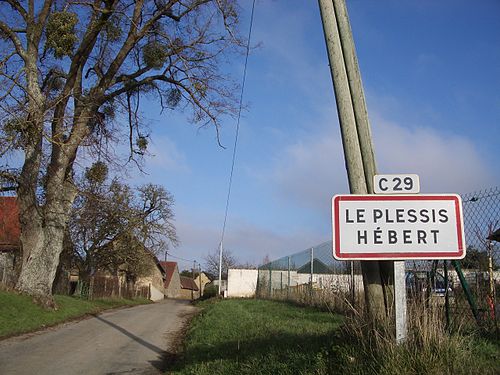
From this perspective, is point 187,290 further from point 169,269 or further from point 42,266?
point 42,266

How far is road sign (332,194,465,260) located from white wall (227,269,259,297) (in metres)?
Answer: 37.9

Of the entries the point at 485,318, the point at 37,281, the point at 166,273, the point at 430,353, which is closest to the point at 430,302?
the point at 430,353

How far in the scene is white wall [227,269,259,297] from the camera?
1674 inches

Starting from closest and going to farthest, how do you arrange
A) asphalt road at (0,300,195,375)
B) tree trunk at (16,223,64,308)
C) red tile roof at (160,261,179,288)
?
asphalt road at (0,300,195,375)
tree trunk at (16,223,64,308)
red tile roof at (160,261,179,288)

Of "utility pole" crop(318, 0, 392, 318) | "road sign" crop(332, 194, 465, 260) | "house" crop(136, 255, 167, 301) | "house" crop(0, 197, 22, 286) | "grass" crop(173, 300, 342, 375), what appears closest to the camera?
"road sign" crop(332, 194, 465, 260)

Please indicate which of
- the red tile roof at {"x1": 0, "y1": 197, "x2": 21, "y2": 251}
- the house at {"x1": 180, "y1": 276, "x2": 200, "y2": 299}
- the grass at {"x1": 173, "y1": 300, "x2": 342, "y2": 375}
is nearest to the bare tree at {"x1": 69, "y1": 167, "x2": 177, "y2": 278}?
the red tile roof at {"x1": 0, "y1": 197, "x2": 21, "y2": 251}

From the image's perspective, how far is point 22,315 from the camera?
47.1 ft

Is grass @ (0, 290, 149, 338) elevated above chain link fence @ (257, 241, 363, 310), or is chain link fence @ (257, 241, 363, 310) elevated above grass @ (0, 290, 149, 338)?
chain link fence @ (257, 241, 363, 310)

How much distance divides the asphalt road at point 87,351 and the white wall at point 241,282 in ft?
91.4

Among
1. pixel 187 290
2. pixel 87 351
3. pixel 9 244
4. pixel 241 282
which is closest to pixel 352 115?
pixel 87 351

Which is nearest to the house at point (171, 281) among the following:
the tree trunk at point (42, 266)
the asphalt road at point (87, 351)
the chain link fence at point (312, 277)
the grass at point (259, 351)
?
the chain link fence at point (312, 277)

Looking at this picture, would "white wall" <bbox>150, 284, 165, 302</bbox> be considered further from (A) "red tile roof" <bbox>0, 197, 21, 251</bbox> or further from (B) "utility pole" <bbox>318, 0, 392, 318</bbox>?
(B) "utility pole" <bbox>318, 0, 392, 318</bbox>

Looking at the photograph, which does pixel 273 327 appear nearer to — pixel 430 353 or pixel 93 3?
pixel 430 353

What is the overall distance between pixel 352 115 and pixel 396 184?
114 centimetres
